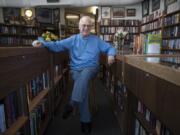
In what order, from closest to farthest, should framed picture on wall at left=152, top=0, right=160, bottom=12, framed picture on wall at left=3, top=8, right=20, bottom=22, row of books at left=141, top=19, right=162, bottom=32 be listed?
row of books at left=141, top=19, right=162, bottom=32 < framed picture on wall at left=152, top=0, right=160, bottom=12 < framed picture on wall at left=3, top=8, right=20, bottom=22

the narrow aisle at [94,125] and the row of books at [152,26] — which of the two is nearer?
the narrow aisle at [94,125]

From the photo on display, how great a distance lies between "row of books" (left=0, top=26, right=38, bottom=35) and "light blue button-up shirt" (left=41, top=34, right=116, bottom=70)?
14.9ft

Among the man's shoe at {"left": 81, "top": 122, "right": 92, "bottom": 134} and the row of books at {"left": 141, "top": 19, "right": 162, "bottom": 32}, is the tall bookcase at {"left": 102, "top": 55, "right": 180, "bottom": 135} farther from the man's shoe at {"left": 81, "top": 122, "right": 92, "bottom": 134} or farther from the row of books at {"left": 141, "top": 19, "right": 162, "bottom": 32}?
the row of books at {"left": 141, "top": 19, "right": 162, "bottom": 32}

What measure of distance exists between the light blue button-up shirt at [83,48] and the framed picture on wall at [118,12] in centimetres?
469

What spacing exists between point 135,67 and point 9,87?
78 cm

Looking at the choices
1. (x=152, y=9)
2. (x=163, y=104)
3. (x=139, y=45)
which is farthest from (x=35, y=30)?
(x=163, y=104)

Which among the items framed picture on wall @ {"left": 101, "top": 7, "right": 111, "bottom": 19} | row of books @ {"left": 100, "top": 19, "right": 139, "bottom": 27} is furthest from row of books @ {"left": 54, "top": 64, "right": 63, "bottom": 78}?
framed picture on wall @ {"left": 101, "top": 7, "right": 111, "bottom": 19}

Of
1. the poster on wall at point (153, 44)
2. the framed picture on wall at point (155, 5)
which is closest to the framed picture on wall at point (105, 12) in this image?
the framed picture on wall at point (155, 5)

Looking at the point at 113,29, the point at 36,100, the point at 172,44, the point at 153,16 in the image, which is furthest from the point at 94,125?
the point at 113,29

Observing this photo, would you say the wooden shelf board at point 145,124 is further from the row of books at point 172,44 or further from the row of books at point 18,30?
the row of books at point 18,30

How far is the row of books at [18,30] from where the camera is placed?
576cm

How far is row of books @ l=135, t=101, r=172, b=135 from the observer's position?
44.7 inches

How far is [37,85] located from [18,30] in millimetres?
4900

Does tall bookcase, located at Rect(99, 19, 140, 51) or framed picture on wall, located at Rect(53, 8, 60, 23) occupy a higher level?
framed picture on wall, located at Rect(53, 8, 60, 23)
